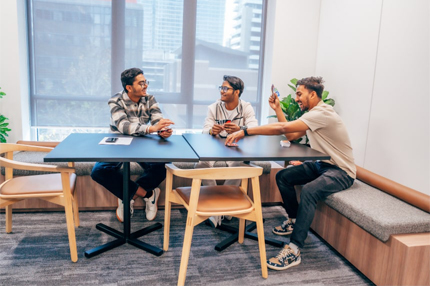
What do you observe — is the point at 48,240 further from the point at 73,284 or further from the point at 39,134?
the point at 39,134

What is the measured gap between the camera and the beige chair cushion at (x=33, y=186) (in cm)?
220

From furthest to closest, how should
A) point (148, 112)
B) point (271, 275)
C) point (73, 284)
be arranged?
point (148, 112)
point (271, 275)
point (73, 284)

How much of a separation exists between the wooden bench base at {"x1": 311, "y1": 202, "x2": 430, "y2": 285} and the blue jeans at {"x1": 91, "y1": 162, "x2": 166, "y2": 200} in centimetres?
148

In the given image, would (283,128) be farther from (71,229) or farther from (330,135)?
(71,229)

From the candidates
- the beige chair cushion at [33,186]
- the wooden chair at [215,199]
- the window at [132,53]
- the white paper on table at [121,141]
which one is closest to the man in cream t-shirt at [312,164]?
the wooden chair at [215,199]

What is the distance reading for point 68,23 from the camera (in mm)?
4094

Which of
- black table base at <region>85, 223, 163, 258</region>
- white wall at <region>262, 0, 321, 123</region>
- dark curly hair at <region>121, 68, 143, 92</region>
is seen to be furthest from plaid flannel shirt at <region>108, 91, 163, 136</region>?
white wall at <region>262, 0, 321, 123</region>

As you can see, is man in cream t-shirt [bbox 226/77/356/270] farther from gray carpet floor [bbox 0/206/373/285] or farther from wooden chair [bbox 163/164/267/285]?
wooden chair [bbox 163/164/267/285]

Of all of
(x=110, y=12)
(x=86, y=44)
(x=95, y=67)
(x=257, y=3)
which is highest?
(x=257, y=3)

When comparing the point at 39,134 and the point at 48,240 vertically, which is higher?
the point at 39,134

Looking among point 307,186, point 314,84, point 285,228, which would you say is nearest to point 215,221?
point 285,228

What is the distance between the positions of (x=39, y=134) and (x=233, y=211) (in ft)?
11.2

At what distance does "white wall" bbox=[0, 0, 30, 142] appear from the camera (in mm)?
3672

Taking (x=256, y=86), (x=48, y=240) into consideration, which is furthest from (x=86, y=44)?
(x=48, y=240)
